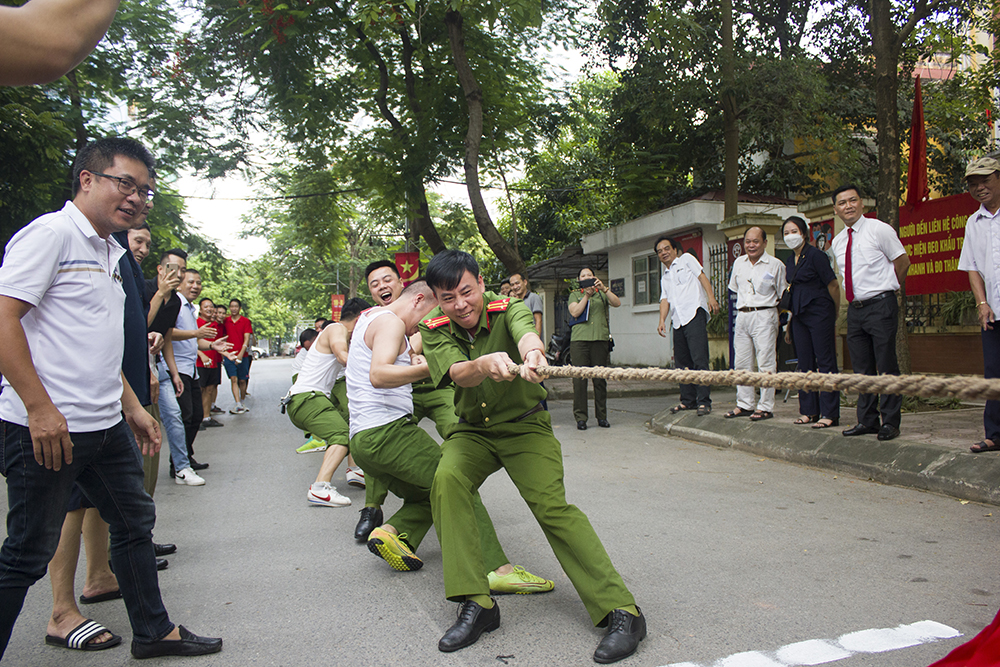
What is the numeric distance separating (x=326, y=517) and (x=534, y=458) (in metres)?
2.39

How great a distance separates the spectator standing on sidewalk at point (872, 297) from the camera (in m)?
5.36

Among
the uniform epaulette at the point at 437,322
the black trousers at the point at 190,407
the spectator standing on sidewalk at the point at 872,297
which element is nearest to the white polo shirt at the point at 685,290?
the spectator standing on sidewalk at the point at 872,297

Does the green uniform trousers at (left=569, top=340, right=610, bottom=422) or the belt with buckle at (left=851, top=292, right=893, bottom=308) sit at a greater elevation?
the belt with buckle at (left=851, top=292, right=893, bottom=308)

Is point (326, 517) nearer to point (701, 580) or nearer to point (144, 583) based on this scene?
point (144, 583)

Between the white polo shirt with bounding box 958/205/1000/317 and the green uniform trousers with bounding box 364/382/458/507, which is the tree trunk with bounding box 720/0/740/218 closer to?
the white polo shirt with bounding box 958/205/1000/317

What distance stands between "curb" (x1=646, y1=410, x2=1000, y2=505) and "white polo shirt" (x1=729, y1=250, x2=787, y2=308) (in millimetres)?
1227

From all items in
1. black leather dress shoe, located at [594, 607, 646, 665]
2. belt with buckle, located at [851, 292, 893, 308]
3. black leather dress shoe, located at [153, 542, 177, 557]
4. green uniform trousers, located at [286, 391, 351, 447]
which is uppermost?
belt with buckle, located at [851, 292, 893, 308]

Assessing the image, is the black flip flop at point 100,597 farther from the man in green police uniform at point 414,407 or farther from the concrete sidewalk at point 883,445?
the concrete sidewalk at point 883,445

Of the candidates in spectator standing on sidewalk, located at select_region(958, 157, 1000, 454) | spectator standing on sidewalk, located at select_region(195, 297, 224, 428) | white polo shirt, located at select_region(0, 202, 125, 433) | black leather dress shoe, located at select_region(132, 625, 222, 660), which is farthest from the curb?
spectator standing on sidewalk, located at select_region(195, 297, 224, 428)

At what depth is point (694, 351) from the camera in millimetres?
7742

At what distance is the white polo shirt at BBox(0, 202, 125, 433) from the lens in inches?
91.8

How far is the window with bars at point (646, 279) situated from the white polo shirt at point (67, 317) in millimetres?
14636

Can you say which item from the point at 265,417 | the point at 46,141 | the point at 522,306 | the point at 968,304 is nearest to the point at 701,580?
the point at 522,306

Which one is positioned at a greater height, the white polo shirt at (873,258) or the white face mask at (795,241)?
the white face mask at (795,241)
